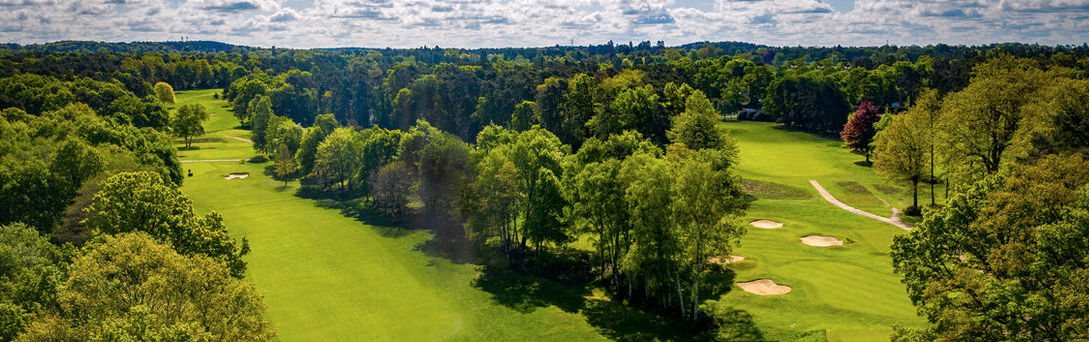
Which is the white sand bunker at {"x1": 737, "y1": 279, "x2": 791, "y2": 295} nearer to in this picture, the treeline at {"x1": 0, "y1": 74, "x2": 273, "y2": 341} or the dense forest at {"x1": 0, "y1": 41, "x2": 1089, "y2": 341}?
the dense forest at {"x1": 0, "y1": 41, "x2": 1089, "y2": 341}

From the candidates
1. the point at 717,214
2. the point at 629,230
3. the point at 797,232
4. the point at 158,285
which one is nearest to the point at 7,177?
the point at 158,285

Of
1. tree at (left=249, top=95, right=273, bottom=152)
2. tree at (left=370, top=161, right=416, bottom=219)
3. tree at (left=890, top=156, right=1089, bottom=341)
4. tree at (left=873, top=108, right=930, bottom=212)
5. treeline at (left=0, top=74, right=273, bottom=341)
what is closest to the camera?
tree at (left=890, top=156, right=1089, bottom=341)

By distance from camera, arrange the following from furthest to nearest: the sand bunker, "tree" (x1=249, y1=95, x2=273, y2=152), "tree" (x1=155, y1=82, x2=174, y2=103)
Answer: "tree" (x1=155, y1=82, x2=174, y2=103) < "tree" (x1=249, y1=95, x2=273, y2=152) < the sand bunker

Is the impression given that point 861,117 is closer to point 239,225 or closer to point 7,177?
point 239,225

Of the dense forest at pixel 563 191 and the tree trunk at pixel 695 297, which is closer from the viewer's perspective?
the dense forest at pixel 563 191

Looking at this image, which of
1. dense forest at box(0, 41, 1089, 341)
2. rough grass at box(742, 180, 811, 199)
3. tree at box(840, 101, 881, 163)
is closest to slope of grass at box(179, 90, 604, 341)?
dense forest at box(0, 41, 1089, 341)

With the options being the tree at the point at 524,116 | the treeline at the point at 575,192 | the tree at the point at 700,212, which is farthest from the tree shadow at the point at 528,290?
the tree at the point at 524,116

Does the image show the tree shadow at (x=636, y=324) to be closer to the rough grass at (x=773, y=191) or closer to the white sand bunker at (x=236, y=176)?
the rough grass at (x=773, y=191)
